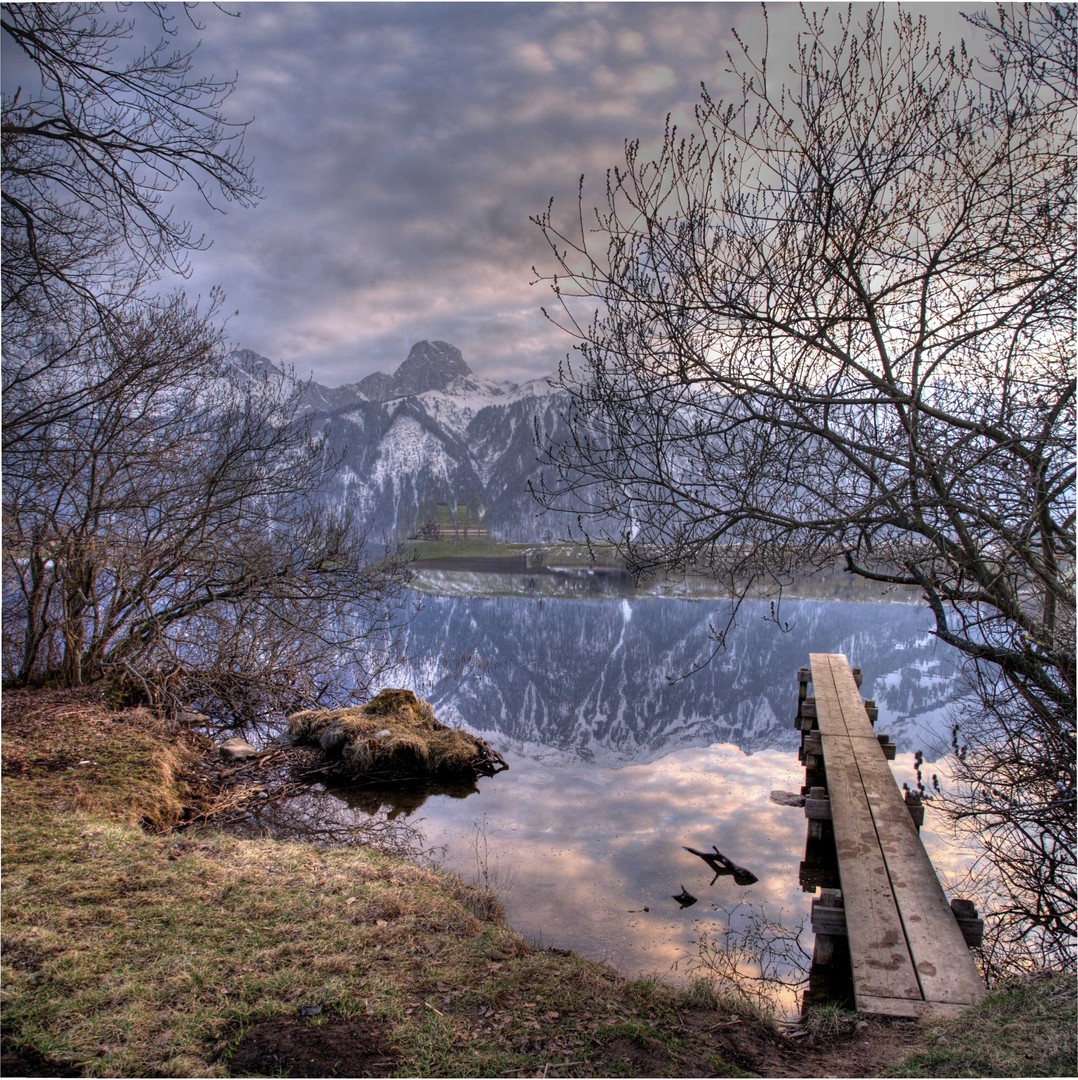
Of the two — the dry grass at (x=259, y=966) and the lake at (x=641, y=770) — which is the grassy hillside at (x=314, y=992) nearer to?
the dry grass at (x=259, y=966)

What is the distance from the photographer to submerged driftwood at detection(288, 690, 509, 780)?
11406 millimetres

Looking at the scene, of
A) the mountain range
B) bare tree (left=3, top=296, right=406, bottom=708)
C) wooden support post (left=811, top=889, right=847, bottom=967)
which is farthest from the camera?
the mountain range

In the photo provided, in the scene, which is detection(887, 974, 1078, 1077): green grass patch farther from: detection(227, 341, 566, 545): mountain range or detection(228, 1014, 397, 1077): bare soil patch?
detection(227, 341, 566, 545): mountain range

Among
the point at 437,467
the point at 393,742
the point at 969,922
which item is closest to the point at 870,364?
the point at 969,922

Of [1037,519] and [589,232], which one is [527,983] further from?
[589,232]

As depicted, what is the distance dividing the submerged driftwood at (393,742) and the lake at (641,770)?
61cm

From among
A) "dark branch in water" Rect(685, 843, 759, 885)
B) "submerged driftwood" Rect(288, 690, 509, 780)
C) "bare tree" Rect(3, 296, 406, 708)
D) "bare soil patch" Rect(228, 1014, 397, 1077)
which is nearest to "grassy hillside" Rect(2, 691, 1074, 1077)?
"bare soil patch" Rect(228, 1014, 397, 1077)

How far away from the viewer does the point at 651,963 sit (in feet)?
21.5

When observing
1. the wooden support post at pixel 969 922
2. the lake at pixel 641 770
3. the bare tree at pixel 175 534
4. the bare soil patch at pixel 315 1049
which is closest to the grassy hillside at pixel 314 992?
the bare soil patch at pixel 315 1049

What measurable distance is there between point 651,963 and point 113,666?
880cm

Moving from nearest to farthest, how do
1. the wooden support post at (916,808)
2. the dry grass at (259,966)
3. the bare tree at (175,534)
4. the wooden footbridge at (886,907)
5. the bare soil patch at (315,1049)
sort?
the bare soil patch at (315,1049) < the dry grass at (259,966) < the wooden footbridge at (886,907) < the wooden support post at (916,808) < the bare tree at (175,534)

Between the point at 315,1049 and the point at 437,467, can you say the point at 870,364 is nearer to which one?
the point at 315,1049

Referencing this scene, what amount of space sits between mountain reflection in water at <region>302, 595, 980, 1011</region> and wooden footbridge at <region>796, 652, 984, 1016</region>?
33.2 inches

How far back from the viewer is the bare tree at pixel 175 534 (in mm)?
10062
